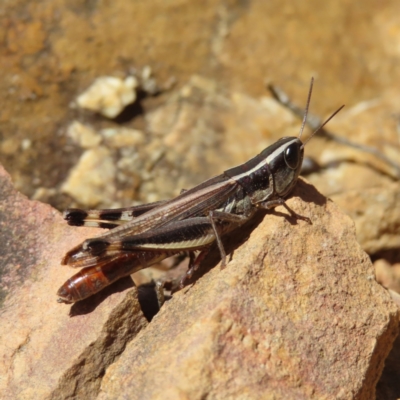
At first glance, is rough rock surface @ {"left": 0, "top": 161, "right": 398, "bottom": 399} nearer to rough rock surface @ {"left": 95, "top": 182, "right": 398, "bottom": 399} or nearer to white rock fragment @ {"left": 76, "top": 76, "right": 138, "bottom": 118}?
rough rock surface @ {"left": 95, "top": 182, "right": 398, "bottom": 399}

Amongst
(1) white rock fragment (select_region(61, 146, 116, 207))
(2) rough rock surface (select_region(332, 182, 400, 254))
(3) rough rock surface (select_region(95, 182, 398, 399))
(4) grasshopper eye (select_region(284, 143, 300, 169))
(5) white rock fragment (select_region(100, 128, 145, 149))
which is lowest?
(2) rough rock surface (select_region(332, 182, 400, 254))

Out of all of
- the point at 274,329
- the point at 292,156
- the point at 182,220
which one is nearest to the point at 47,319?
the point at 182,220

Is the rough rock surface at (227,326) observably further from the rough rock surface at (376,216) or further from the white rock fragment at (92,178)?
the white rock fragment at (92,178)

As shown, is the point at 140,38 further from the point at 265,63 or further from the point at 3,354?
the point at 3,354

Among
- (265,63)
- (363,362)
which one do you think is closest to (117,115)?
(265,63)

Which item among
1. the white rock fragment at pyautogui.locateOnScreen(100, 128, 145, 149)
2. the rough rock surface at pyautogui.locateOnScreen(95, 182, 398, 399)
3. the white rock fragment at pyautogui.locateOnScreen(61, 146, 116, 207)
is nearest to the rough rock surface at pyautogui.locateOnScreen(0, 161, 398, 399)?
the rough rock surface at pyautogui.locateOnScreen(95, 182, 398, 399)

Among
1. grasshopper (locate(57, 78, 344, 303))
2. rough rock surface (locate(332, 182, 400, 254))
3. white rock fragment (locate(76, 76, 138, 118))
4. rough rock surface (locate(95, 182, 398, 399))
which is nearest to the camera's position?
rough rock surface (locate(95, 182, 398, 399))

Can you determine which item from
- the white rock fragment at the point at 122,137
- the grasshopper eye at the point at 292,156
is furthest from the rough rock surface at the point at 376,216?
the white rock fragment at the point at 122,137

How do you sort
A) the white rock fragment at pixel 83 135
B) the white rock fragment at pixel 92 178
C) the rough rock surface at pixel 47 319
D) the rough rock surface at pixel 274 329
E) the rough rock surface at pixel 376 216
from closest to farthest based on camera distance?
the rough rock surface at pixel 274 329, the rough rock surface at pixel 47 319, the rough rock surface at pixel 376 216, the white rock fragment at pixel 92 178, the white rock fragment at pixel 83 135
